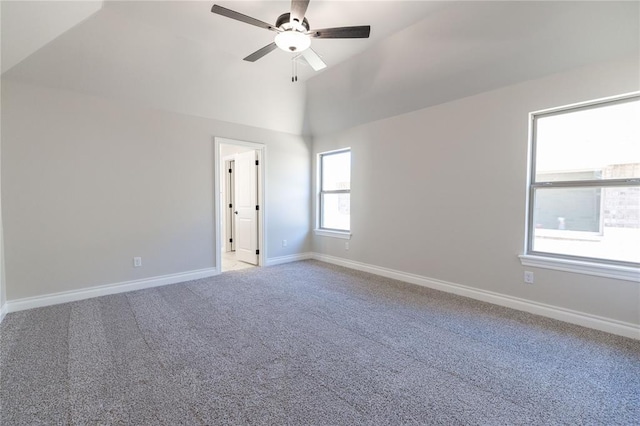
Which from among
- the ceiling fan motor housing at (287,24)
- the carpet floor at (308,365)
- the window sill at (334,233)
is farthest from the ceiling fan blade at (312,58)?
the window sill at (334,233)

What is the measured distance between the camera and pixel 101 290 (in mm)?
3473

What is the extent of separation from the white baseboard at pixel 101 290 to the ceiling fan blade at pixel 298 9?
11.9ft

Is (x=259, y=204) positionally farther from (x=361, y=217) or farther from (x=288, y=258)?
(x=361, y=217)

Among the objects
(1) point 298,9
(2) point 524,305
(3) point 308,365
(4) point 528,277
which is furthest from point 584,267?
(1) point 298,9

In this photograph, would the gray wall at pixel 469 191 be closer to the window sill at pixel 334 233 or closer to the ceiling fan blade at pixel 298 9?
the window sill at pixel 334 233

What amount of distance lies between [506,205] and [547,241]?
541 millimetres

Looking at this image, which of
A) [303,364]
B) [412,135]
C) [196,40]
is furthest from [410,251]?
[196,40]

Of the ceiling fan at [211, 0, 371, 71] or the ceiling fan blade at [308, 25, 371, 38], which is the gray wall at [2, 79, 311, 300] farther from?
the ceiling fan blade at [308, 25, 371, 38]

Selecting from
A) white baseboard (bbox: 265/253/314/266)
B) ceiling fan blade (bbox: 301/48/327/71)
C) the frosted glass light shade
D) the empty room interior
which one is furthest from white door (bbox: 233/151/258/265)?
the frosted glass light shade

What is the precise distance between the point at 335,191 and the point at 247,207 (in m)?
1.72

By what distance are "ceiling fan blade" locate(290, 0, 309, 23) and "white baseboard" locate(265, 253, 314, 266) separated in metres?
3.86

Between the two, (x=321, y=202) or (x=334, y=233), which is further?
(x=321, y=202)

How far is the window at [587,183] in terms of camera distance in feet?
8.37

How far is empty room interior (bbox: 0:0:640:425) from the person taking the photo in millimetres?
1835
